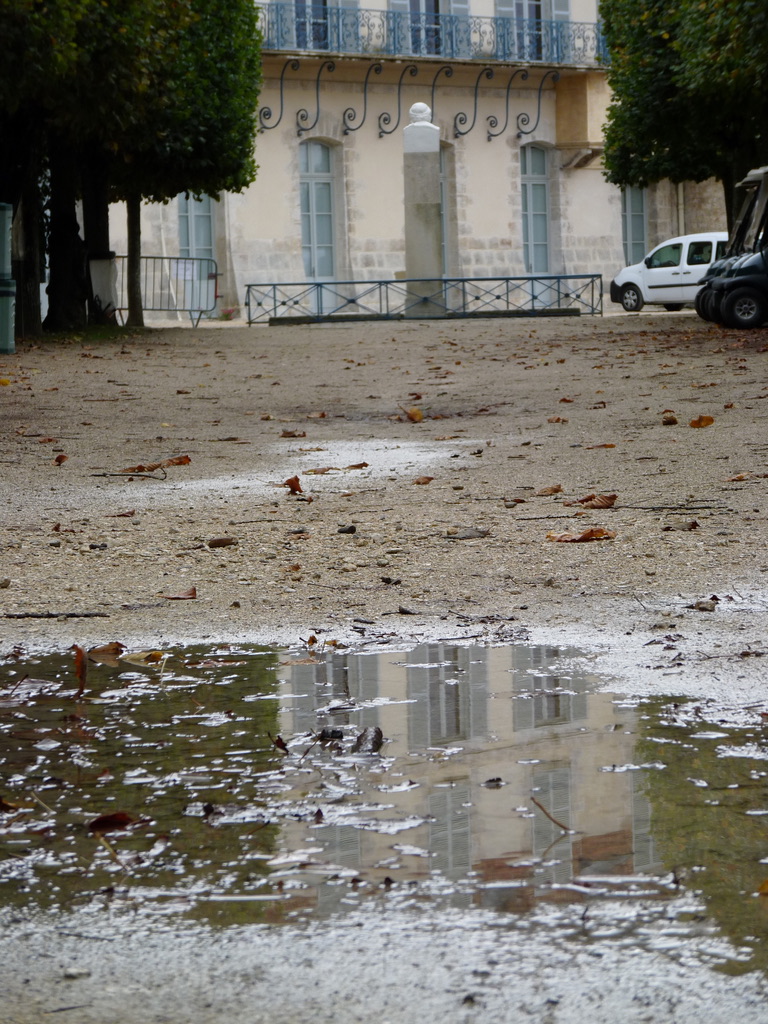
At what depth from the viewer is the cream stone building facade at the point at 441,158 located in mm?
32781

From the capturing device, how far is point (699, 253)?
30.2 metres

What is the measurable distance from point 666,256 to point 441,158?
279 inches

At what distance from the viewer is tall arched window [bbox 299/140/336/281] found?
3394 centimetres

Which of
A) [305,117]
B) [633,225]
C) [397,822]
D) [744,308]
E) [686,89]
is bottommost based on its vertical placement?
[397,822]

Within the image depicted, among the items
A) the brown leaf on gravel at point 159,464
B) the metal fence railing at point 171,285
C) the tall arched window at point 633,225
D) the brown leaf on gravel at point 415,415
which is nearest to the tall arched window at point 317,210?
the metal fence railing at point 171,285

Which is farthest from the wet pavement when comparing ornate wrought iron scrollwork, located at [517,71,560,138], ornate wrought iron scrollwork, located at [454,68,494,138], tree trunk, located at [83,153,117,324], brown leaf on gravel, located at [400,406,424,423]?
ornate wrought iron scrollwork, located at [517,71,560,138]

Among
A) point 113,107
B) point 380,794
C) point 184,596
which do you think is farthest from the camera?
point 113,107

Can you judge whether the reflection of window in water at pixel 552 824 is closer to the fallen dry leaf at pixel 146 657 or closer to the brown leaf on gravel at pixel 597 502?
the fallen dry leaf at pixel 146 657

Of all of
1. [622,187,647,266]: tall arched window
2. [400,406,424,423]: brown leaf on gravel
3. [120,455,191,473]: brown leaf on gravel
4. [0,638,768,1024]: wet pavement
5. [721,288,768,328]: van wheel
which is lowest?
[0,638,768,1024]: wet pavement

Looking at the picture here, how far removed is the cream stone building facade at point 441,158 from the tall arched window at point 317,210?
0.03 meters

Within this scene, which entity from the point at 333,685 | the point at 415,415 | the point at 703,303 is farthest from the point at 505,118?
the point at 333,685

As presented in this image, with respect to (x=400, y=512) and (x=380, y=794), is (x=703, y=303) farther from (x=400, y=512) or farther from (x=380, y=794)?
(x=380, y=794)

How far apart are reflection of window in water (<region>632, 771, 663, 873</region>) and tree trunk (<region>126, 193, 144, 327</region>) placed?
842 inches

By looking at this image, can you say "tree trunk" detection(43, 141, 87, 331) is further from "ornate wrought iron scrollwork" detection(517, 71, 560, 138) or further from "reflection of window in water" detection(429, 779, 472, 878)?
"reflection of window in water" detection(429, 779, 472, 878)
